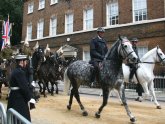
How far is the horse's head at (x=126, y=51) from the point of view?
9.87 metres

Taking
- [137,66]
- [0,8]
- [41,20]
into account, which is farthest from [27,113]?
[0,8]

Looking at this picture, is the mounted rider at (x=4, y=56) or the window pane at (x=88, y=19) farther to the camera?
the window pane at (x=88, y=19)

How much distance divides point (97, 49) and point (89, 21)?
65.4 feet

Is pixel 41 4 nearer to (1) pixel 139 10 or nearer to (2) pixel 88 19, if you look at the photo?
(2) pixel 88 19

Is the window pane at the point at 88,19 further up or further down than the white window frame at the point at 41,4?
further down

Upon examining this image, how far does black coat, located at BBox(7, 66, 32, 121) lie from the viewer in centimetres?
707

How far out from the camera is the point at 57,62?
1841 cm

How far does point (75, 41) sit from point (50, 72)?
14.3m

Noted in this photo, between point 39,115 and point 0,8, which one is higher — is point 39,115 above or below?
below

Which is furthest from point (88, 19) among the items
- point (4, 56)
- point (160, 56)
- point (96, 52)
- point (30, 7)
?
point (96, 52)

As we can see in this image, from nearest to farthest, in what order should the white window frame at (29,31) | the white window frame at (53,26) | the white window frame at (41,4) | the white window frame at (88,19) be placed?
the white window frame at (88,19) < the white window frame at (53,26) < the white window frame at (41,4) < the white window frame at (29,31)

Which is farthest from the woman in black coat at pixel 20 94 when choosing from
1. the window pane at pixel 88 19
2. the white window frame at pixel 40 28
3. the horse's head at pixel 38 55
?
the white window frame at pixel 40 28

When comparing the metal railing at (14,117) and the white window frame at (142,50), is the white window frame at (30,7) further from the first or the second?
the metal railing at (14,117)

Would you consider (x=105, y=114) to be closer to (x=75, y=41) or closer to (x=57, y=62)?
(x=57, y=62)
